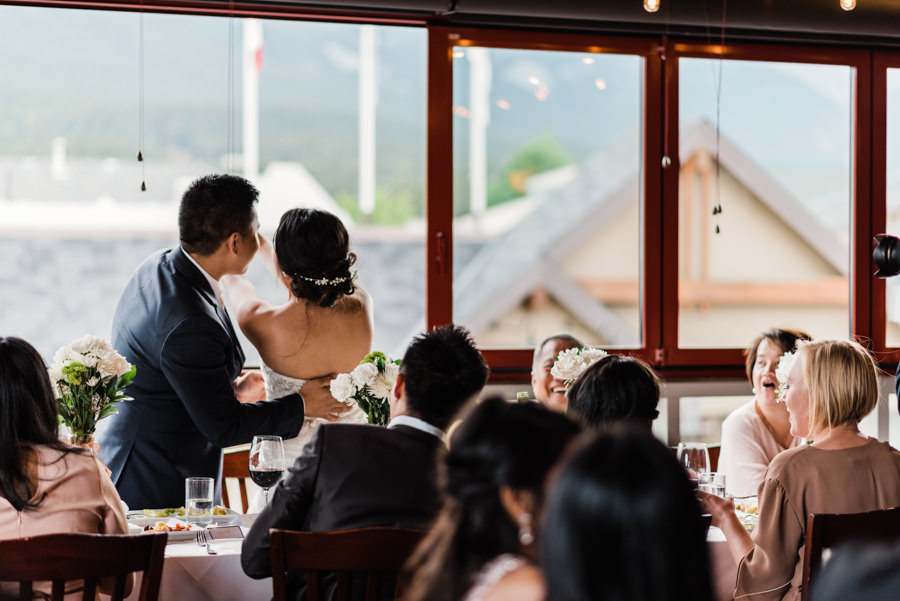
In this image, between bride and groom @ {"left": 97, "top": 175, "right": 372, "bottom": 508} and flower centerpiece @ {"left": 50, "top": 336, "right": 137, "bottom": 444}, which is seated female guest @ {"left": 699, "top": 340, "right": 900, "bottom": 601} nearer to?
bride and groom @ {"left": 97, "top": 175, "right": 372, "bottom": 508}

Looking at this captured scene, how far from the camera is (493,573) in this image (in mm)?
A: 1195

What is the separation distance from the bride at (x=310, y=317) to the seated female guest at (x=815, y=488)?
1.30 meters

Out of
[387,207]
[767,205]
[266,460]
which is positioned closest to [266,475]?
[266,460]

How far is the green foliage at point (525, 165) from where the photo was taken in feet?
16.3

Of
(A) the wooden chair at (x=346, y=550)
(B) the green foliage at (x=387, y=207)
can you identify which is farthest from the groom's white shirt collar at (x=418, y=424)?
(B) the green foliage at (x=387, y=207)

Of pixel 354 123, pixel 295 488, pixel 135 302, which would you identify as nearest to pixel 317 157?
pixel 354 123

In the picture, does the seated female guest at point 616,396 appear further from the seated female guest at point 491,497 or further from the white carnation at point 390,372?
the seated female guest at point 491,497

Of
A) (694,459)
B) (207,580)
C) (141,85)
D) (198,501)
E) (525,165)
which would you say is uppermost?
(141,85)

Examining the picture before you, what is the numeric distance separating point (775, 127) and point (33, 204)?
3.76m

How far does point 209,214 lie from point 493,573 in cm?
225

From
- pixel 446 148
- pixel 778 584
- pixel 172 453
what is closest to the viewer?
pixel 778 584

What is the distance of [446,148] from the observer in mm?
4719

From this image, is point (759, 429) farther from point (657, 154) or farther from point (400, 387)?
point (400, 387)

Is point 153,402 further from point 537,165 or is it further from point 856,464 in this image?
point 537,165
